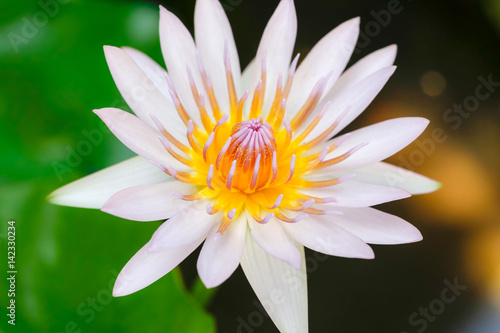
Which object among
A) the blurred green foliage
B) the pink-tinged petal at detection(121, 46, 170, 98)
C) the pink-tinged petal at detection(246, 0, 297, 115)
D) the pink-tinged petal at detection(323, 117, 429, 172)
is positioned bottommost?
the blurred green foliage

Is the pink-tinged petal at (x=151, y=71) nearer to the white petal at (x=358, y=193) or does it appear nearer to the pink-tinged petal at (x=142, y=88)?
the pink-tinged petal at (x=142, y=88)

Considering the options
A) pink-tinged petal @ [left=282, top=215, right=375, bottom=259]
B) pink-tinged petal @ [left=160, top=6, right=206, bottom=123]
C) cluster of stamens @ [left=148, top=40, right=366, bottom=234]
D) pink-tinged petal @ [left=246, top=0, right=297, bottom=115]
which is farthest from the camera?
pink-tinged petal @ [left=246, top=0, right=297, bottom=115]

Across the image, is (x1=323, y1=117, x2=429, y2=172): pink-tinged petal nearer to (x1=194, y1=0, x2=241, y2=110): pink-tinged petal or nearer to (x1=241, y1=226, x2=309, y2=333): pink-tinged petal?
(x1=241, y1=226, x2=309, y2=333): pink-tinged petal

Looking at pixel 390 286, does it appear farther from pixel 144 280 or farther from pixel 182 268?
pixel 144 280

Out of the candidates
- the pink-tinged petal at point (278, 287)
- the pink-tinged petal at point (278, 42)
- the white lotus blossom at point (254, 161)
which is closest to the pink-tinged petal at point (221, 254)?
the white lotus blossom at point (254, 161)

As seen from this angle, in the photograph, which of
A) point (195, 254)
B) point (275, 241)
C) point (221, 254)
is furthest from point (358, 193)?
point (195, 254)

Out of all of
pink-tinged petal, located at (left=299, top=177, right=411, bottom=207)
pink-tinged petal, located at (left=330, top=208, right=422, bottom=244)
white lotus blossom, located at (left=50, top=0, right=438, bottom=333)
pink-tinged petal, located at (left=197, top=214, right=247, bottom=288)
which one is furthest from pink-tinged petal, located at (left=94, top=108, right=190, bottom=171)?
pink-tinged petal, located at (left=330, top=208, right=422, bottom=244)
